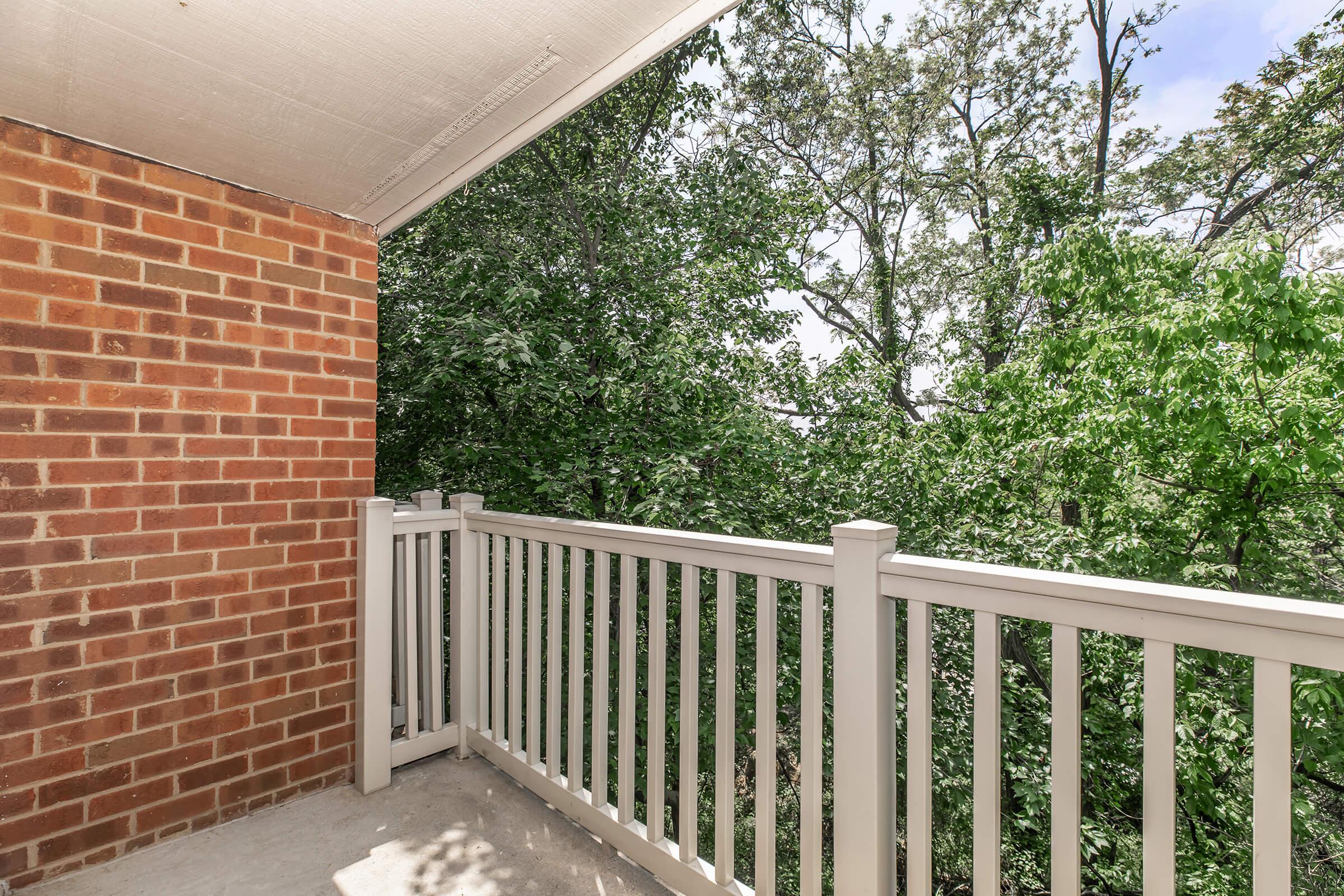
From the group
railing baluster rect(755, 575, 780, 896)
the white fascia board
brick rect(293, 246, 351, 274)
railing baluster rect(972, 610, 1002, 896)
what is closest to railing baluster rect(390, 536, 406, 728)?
brick rect(293, 246, 351, 274)

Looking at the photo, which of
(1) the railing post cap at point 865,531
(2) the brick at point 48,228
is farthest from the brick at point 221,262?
(1) the railing post cap at point 865,531

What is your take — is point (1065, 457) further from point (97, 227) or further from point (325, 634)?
point (97, 227)

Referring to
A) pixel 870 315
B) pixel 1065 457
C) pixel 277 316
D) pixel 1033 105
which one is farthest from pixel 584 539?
pixel 1033 105

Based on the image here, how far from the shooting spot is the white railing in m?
0.94

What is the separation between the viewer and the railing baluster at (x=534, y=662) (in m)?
2.17

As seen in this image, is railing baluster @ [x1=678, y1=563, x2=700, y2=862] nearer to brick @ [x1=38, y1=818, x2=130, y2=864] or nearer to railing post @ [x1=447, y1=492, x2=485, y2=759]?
railing post @ [x1=447, y1=492, x2=485, y2=759]

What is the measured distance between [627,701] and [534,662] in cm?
50

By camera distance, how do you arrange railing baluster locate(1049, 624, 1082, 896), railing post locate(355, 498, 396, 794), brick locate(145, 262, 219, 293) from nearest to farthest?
1. railing baluster locate(1049, 624, 1082, 896)
2. brick locate(145, 262, 219, 293)
3. railing post locate(355, 498, 396, 794)

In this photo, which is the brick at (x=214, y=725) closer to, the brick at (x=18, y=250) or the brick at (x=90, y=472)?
the brick at (x=90, y=472)

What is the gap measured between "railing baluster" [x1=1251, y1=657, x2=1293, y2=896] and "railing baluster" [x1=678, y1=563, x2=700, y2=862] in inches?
42.6

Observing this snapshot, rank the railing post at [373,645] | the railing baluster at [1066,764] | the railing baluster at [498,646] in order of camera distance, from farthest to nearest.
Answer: the railing baluster at [498,646]
the railing post at [373,645]
the railing baluster at [1066,764]

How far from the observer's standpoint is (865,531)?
1.31 metres

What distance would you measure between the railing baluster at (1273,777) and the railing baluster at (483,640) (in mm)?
2207

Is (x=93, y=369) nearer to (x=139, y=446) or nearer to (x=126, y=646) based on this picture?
(x=139, y=446)
